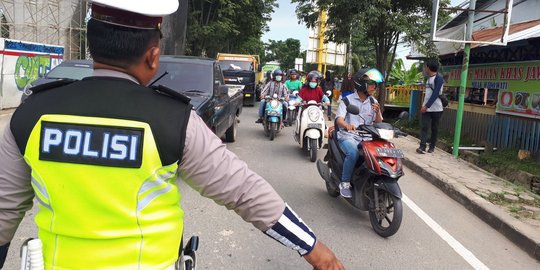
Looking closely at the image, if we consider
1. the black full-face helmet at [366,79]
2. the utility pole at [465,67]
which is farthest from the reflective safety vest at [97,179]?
the utility pole at [465,67]

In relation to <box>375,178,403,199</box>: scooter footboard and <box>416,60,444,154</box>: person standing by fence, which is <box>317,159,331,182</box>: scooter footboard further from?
<box>416,60,444,154</box>: person standing by fence

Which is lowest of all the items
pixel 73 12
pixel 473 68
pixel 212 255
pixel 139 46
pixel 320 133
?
pixel 212 255

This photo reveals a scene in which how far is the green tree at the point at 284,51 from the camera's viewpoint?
3558 inches

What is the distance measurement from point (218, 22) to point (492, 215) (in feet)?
81.4

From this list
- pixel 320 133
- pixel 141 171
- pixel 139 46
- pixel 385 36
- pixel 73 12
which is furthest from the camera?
pixel 73 12

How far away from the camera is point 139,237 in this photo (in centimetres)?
127

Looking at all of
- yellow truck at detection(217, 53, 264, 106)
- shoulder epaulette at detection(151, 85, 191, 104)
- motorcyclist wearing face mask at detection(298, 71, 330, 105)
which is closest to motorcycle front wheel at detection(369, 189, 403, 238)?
shoulder epaulette at detection(151, 85, 191, 104)

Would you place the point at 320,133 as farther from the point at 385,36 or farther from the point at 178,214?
the point at 385,36

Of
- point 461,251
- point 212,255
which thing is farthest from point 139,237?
point 461,251

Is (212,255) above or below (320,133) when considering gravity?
below

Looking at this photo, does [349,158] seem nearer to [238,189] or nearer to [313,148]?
[313,148]

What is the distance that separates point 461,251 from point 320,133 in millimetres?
4122

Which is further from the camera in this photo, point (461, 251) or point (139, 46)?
point (461, 251)

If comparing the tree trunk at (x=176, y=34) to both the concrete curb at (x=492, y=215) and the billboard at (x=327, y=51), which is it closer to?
the billboard at (x=327, y=51)
